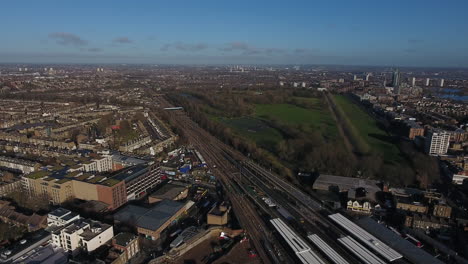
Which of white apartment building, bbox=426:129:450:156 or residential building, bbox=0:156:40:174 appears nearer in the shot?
residential building, bbox=0:156:40:174

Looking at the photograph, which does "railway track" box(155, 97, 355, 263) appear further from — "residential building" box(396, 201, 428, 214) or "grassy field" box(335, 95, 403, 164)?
"grassy field" box(335, 95, 403, 164)

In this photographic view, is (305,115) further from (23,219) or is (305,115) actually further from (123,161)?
(23,219)

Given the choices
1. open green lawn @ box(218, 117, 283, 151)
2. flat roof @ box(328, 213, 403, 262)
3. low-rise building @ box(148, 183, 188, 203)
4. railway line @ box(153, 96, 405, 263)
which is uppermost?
open green lawn @ box(218, 117, 283, 151)

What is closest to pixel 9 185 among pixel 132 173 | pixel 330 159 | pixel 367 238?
pixel 132 173

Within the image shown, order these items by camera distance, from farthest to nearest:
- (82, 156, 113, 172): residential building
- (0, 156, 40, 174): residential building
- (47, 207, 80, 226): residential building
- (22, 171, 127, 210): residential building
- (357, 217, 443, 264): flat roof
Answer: (0, 156, 40, 174): residential building < (82, 156, 113, 172): residential building < (22, 171, 127, 210): residential building < (47, 207, 80, 226): residential building < (357, 217, 443, 264): flat roof

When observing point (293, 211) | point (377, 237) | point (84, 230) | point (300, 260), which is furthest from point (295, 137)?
point (84, 230)

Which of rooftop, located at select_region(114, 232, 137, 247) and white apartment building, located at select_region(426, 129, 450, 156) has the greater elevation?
white apartment building, located at select_region(426, 129, 450, 156)

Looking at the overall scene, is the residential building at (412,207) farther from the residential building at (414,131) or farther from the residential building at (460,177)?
the residential building at (414,131)

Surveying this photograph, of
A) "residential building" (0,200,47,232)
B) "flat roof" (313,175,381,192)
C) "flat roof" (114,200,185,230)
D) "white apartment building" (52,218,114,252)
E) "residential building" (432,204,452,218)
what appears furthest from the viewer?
"flat roof" (313,175,381,192)

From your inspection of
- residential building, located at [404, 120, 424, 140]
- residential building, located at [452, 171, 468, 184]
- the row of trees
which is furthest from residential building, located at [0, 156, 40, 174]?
residential building, located at [404, 120, 424, 140]
